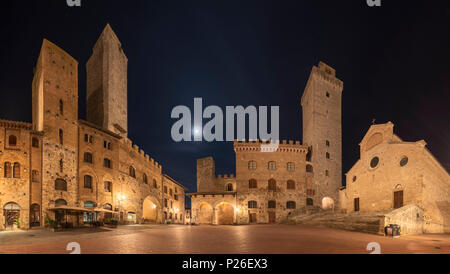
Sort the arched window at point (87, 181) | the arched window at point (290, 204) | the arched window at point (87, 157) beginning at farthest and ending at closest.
Answer: the arched window at point (290, 204)
the arched window at point (87, 157)
the arched window at point (87, 181)

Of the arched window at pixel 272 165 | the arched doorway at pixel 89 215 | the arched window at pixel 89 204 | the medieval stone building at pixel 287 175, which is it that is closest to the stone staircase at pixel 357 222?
the medieval stone building at pixel 287 175

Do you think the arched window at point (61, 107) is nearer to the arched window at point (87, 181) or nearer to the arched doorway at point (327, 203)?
the arched window at point (87, 181)

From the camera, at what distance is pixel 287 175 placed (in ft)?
136

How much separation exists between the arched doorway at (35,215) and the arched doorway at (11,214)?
1041 millimetres

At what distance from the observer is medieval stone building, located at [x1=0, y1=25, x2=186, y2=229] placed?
75.0 ft

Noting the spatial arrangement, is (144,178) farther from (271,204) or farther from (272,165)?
(272,165)

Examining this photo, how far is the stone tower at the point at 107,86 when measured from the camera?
35500 mm

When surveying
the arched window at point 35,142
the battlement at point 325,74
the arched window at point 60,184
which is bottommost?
the arched window at point 60,184

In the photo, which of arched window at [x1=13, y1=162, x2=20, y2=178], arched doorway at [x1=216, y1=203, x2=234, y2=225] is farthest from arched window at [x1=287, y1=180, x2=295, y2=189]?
arched window at [x1=13, y1=162, x2=20, y2=178]

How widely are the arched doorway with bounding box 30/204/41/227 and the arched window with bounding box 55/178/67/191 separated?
239cm

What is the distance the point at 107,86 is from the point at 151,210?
2190cm

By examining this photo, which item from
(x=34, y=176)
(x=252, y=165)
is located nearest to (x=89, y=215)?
(x=34, y=176)

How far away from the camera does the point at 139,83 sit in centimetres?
10312
